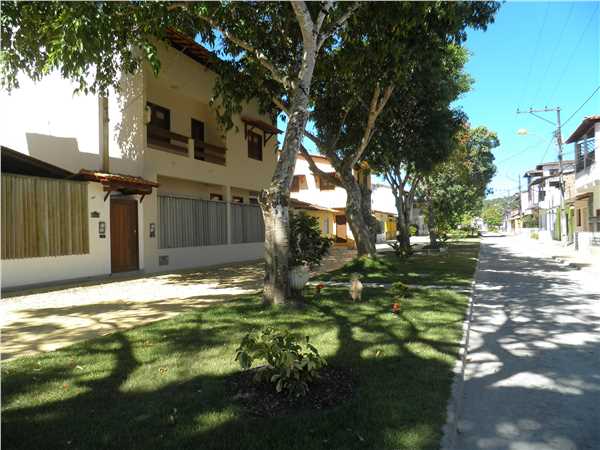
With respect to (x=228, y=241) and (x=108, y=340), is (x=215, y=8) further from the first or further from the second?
(x=228, y=241)

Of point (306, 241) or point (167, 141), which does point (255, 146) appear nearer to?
point (167, 141)

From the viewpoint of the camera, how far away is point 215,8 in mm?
9602

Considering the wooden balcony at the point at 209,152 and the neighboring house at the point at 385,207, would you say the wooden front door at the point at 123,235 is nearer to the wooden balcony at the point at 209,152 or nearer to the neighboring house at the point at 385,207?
the wooden balcony at the point at 209,152

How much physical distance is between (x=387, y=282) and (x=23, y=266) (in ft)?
29.4

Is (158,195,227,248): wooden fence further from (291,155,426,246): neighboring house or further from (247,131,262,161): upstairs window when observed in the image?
(291,155,426,246): neighboring house

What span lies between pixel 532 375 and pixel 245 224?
16450mm

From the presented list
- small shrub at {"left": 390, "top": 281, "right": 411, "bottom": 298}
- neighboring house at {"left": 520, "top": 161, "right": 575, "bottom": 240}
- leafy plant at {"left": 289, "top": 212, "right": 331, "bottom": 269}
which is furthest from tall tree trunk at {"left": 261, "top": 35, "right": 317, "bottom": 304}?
neighboring house at {"left": 520, "top": 161, "right": 575, "bottom": 240}

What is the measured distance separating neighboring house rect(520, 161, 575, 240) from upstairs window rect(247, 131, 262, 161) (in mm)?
24406

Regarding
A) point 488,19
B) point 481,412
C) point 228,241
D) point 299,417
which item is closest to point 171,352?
point 299,417

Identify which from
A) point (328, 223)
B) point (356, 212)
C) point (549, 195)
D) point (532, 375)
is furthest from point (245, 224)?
point (549, 195)

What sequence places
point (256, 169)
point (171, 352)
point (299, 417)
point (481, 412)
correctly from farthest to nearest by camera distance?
Result: point (256, 169)
point (171, 352)
point (481, 412)
point (299, 417)

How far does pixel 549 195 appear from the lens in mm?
44938

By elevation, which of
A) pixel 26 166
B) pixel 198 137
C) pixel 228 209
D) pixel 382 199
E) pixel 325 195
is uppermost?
pixel 198 137

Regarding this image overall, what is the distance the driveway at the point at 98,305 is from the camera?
20.3 feet
